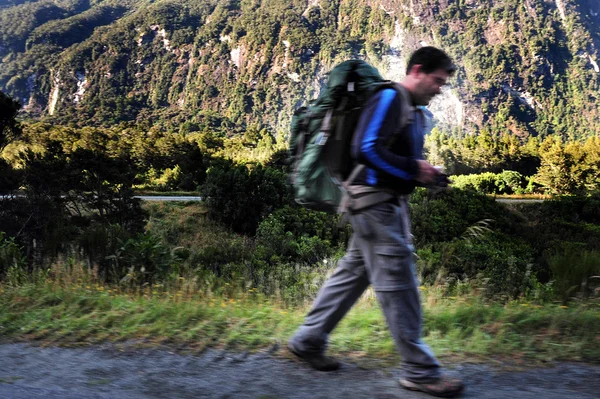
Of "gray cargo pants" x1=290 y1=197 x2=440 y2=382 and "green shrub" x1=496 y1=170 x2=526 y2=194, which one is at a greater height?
"gray cargo pants" x1=290 y1=197 x2=440 y2=382

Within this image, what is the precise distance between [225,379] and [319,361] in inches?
20.2

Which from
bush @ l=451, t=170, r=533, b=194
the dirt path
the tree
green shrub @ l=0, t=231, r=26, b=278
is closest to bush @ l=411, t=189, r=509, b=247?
green shrub @ l=0, t=231, r=26, b=278

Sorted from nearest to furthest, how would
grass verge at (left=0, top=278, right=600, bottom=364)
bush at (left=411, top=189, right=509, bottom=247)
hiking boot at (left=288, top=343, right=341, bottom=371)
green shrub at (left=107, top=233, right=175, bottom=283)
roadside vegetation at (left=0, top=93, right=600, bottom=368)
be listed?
1. hiking boot at (left=288, top=343, right=341, bottom=371)
2. grass verge at (left=0, top=278, right=600, bottom=364)
3. roadside vegetation at (left=0, top=93, right=600, bottom=368)
4. green shrub at (left=107, top=233, right=175, bottom=283)
5. bush at (left=411, top=189, right=509, bottom=247)

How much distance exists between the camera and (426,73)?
2588mm

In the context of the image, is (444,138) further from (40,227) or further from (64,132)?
(40,227)

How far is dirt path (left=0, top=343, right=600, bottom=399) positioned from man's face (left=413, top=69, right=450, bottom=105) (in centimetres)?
146

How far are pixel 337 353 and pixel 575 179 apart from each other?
58220 mm

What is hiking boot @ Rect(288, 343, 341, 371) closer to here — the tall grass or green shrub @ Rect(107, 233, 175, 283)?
the tall grass

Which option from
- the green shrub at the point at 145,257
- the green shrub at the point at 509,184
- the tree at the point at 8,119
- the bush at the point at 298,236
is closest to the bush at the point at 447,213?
the bush at the point at 298,236

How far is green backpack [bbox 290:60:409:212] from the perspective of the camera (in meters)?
2.54

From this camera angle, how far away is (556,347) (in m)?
2.97

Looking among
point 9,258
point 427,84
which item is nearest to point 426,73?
point 427,84

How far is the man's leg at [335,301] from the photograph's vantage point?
8.96ft

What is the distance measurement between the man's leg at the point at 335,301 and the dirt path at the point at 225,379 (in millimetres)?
135
